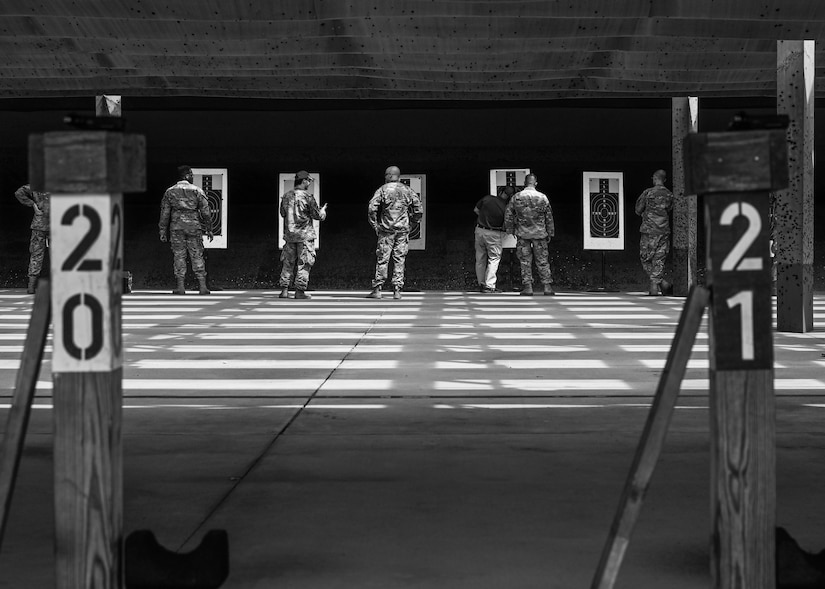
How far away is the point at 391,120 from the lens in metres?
23.9

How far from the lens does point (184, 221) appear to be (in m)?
21.6

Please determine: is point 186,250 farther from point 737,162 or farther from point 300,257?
point 737,162

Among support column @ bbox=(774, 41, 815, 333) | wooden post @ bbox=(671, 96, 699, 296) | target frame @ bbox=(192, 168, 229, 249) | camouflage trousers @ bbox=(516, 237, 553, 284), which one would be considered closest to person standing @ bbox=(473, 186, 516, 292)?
camouflage trousers @ bbox=(516, 237, 553, 284)

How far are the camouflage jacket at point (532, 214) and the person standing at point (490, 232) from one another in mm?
658

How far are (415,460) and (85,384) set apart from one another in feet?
10.2

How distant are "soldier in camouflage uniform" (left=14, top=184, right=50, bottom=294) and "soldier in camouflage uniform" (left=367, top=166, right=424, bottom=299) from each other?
541 centimetres

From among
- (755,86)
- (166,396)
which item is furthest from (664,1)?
(755,86)

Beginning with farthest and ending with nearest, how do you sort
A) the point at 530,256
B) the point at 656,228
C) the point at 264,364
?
the point at 530,256 < the point at 656,228 < the point at 264,364

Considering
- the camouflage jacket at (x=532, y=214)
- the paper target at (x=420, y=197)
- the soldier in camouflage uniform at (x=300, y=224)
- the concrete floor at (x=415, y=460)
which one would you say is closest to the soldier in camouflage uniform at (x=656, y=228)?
the camouflage jacket at (x=532, y=214)

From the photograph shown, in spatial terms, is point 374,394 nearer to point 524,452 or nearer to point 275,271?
point 524,452

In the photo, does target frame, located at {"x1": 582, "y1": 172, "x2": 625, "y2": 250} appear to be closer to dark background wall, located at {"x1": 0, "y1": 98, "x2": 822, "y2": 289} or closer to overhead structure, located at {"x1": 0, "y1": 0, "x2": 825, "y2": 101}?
dark background wall, located at {"x1": 0, "y1": 98, "x2": 822, "y2": 289}

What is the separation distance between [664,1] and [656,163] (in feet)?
53.9

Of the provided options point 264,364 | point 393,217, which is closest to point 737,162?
point 264,364

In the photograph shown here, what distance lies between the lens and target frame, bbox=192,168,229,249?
23.9 meters
